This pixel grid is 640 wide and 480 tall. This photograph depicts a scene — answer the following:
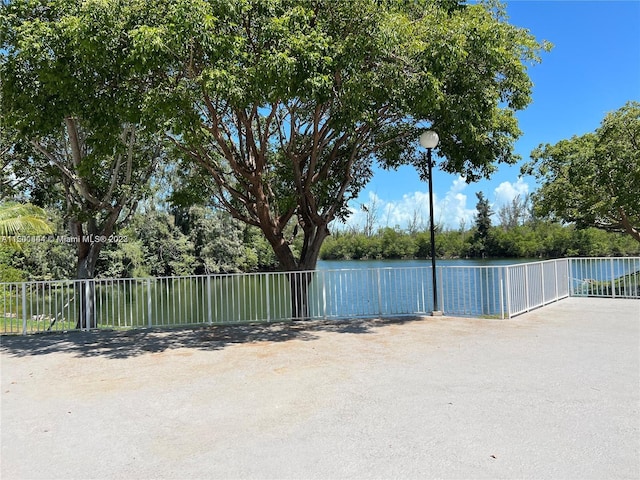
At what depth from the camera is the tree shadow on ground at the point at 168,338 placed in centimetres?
703

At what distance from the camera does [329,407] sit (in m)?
4.19

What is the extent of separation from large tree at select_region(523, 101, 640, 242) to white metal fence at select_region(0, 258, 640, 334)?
368 inches

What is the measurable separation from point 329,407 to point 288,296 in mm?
5689

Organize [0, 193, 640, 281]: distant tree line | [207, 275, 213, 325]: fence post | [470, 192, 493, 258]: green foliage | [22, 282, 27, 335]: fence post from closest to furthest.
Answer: [22, 282, 27, 335]: fence post → [207, 275, 213, 325]: fence post → [0, 193, 640, 281]: distant tree line → [470, 192, 493, 258]: green foliage

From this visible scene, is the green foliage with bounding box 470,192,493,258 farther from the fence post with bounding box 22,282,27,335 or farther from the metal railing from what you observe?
the fence post with bounding box 22,282,27,335

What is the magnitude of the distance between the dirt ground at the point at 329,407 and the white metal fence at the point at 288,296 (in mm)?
1650

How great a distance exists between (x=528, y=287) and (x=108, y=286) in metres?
9.03

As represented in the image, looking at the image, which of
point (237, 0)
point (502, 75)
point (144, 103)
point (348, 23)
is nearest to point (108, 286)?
point (144, 103)

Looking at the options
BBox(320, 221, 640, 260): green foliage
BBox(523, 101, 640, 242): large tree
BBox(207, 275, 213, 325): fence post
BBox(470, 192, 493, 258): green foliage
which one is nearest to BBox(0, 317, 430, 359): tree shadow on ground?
BBox(207, 275, 213, 325): fence post

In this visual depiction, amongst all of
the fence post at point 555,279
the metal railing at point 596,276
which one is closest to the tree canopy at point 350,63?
the fence post at point 555,279

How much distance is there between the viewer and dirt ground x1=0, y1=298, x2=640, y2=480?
3.10 meters

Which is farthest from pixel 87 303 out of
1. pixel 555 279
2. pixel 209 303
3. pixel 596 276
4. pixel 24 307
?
pixel 596 276

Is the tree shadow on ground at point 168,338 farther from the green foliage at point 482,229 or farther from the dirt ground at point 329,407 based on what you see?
the green foliage at point 482,229

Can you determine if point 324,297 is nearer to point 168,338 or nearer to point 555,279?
point 168,338
